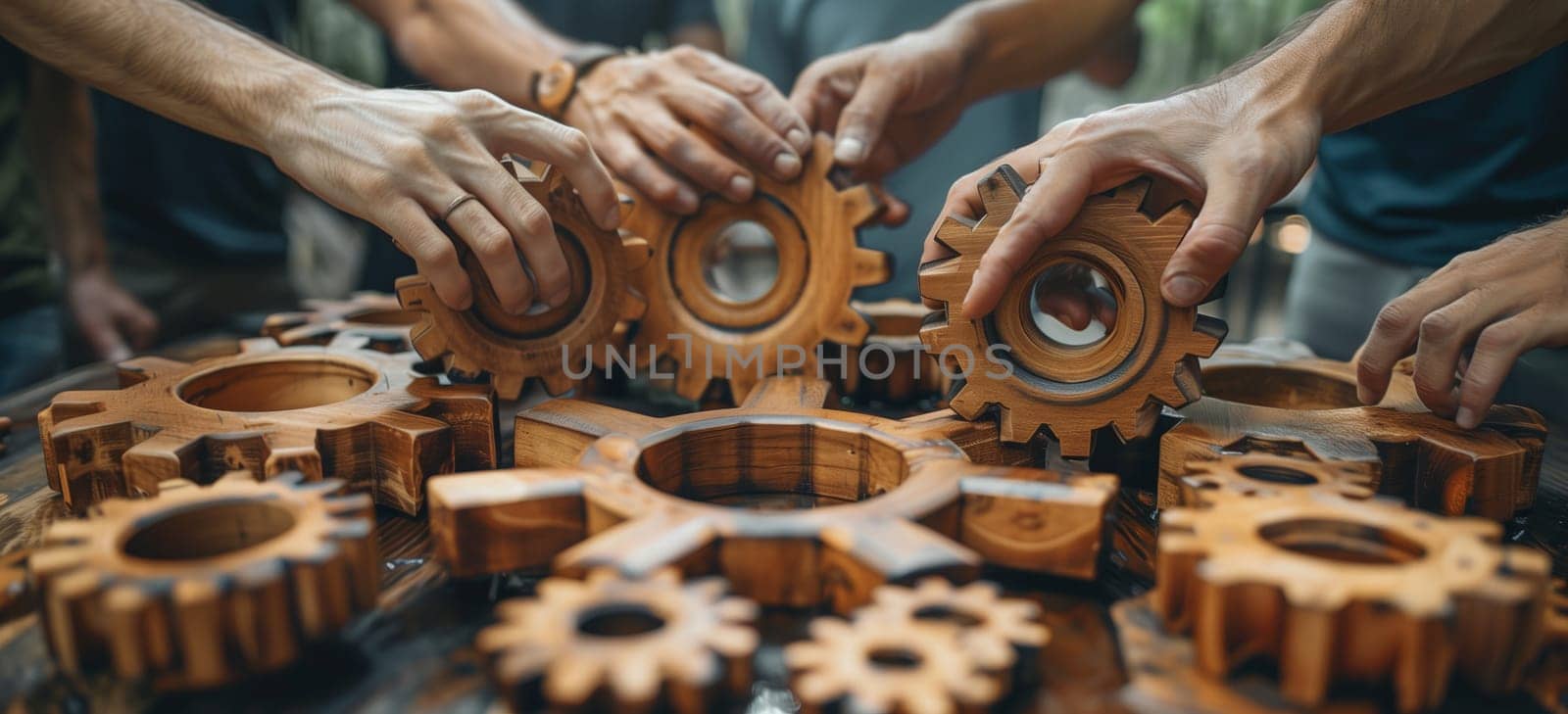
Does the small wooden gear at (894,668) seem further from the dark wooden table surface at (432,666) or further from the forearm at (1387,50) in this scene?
the forearm at (1387,50)

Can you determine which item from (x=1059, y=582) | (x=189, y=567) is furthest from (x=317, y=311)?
(x=1059, y=582)

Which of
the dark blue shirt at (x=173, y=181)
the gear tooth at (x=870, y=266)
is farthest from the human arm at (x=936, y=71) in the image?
the dark blue shirt at (x=173, y=181)

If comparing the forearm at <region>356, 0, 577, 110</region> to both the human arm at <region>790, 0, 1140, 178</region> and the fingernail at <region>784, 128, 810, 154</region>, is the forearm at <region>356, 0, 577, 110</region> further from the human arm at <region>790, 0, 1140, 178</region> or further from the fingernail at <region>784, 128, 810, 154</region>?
the fingernail at <region>784, 128, 810, 154</region>

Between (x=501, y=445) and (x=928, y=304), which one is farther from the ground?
(x=928, y=304)

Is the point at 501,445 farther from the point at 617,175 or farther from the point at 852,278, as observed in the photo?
the point at 852,278

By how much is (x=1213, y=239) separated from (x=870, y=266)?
69 cm

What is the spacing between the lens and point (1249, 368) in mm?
1900

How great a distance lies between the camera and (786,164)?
6.12 feet

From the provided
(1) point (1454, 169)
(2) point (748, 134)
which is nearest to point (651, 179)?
(2) point (748, 134)

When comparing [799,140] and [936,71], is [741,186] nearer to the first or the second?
[799,140]

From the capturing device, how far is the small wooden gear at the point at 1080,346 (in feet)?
4.51

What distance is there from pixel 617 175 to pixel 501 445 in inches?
25.1

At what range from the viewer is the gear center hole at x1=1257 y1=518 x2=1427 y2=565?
103 cm

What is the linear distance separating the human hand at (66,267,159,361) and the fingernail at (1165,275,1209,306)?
337 centimetres
